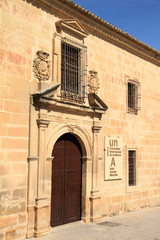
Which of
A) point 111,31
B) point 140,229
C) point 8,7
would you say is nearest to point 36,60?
point 8,7

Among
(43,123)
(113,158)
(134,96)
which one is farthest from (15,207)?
(134,96)

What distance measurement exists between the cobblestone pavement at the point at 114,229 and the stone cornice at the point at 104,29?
19.5ft

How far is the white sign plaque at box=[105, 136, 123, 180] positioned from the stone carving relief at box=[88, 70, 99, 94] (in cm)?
164

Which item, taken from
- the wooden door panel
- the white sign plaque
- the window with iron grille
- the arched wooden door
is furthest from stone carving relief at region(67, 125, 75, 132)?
the window with iron grille

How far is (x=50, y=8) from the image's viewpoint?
832 cm

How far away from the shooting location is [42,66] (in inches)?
314

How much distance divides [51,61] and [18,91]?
1.50 meters

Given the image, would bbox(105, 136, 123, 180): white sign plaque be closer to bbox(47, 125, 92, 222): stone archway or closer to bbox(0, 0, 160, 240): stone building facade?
bbox(0, 0, 160, 240): stone building facade

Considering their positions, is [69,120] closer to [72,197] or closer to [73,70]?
[73,70]

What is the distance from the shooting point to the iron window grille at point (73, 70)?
8.73 m

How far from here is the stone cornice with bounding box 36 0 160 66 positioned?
8562 millimetres

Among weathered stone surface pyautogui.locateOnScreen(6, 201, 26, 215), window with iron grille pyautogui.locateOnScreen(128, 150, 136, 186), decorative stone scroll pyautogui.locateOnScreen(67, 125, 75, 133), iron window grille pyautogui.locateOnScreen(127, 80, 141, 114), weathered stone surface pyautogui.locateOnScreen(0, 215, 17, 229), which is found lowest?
weathered stone surface pyautogui.locateOnScreen(0, 215, 17, 229)

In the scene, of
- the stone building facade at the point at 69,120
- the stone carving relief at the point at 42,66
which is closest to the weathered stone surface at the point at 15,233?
the stone building facade at the point at 69,120

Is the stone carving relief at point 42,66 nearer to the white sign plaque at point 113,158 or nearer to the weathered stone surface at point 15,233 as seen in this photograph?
the white sign plaque at point 113,158
